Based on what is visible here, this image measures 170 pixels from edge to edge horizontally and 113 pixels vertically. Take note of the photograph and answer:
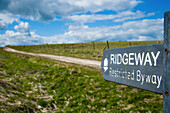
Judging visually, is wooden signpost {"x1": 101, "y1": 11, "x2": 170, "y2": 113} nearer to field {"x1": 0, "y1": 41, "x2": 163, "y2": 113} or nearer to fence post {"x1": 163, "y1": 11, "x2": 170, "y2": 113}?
fence post {"x1": 163, "y1": 11, "x2": 170, "y2": 113}

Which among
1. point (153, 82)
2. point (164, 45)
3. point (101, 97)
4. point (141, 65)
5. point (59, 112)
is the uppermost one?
point (164, 45)

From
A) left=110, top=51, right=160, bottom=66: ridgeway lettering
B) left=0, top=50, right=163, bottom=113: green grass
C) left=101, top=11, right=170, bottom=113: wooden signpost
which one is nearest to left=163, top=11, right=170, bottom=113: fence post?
left=101, top=11, right=170, bottom=113: wooden signpost

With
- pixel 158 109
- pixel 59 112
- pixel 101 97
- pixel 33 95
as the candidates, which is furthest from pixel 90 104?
pixel 33 95

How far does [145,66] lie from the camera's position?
1.44m

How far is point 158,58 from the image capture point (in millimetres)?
1283

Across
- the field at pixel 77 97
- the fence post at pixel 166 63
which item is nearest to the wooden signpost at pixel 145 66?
the fence post at pixel 166 63

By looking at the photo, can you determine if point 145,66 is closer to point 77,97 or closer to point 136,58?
point 136,58

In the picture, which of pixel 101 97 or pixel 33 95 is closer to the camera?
pixel 101 97

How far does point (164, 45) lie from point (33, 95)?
19.7 feet

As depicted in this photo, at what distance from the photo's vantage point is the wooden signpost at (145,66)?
1167 mm

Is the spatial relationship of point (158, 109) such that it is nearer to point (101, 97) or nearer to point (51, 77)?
point (101, 97)

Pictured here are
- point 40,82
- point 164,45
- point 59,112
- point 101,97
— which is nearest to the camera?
point 164,45

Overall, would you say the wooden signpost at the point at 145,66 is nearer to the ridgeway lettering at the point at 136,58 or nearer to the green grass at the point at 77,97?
the ridgeway lettering at the point at 136,58

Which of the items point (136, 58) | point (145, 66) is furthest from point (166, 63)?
point (136, 58)
